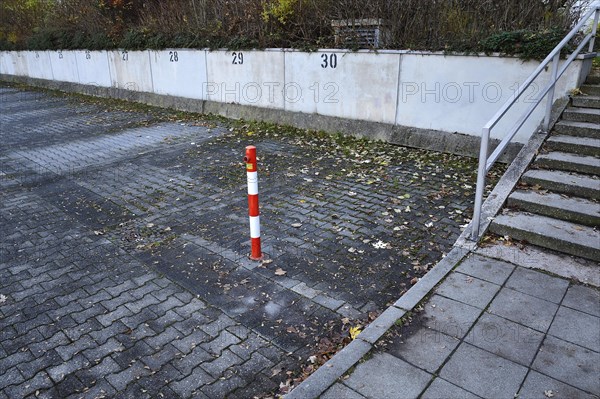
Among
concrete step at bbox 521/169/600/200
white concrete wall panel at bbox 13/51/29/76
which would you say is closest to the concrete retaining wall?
concrete step at bbox 521/169/600/200

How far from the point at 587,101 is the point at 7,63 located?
2969cm

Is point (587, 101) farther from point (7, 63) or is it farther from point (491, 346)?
point (7, 63)

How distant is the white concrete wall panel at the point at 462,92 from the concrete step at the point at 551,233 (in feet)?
10.5

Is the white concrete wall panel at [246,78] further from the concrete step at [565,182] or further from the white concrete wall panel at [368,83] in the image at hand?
the concrete step at [565,182]

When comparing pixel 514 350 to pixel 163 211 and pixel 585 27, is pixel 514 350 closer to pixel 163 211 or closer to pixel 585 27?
pixel 163 211

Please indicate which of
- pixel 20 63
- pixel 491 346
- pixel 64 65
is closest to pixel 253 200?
pixel 491 346

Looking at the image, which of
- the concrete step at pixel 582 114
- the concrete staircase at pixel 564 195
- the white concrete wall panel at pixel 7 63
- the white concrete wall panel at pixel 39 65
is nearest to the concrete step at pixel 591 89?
the concrete staircase at pixel 564 195

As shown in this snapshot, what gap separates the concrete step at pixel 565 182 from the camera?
5035mm

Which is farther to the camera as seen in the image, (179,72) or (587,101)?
(179,72)

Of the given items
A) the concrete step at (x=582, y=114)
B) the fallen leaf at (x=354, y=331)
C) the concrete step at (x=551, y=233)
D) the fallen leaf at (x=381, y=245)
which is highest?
the concrete step at (x=582, y=114)

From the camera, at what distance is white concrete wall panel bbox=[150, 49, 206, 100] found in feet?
42.5

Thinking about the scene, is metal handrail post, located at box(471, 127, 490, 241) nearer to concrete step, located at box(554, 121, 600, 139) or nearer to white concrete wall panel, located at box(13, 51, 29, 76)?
concrete step, located at box(554, 121, 600, 139)

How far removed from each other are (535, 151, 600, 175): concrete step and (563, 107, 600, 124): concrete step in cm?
90

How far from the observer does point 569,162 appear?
18.1 feet
